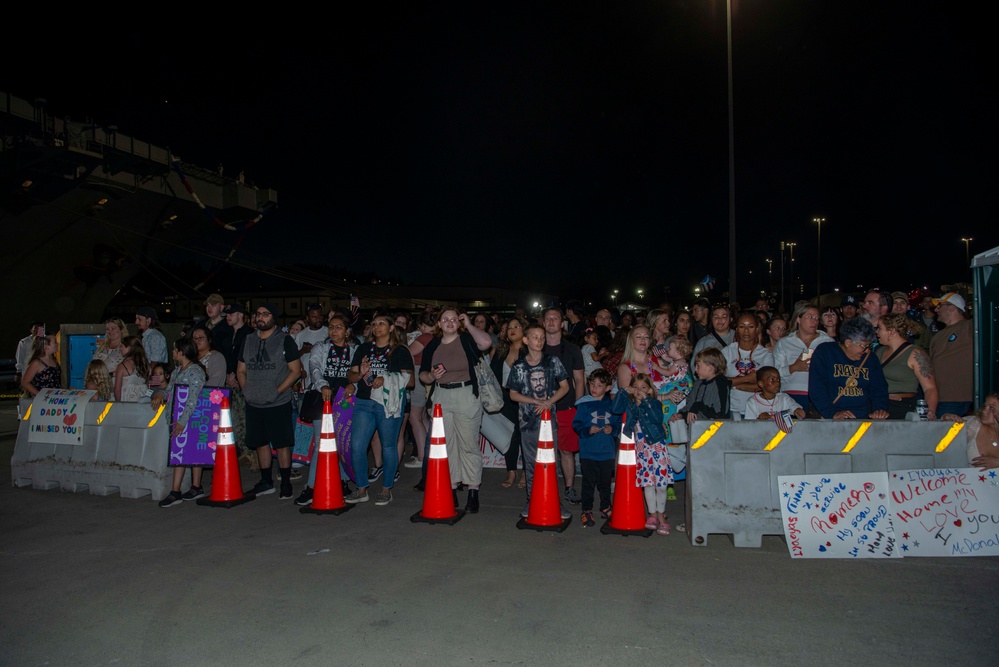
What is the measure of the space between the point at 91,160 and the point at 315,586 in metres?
26.3

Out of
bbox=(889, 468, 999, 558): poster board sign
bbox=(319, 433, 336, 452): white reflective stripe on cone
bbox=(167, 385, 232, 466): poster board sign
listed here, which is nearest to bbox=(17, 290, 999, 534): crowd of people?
bbox=(167, 385, 232, 466): poster board sign

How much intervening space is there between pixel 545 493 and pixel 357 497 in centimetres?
204

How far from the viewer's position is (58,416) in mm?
7621

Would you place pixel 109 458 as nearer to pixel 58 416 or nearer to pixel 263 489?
pixel 58 416

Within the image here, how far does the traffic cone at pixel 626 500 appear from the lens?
5656mm

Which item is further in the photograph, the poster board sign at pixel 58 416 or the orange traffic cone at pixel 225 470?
the poster board sign at pixel 58 416

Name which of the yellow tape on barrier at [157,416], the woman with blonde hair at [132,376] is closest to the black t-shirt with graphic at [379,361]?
the yellow tape on barrier at [157,416]

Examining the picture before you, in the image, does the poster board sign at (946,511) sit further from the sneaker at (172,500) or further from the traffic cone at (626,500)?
the sneaker at (172,500)

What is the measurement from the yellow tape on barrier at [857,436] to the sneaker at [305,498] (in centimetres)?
495

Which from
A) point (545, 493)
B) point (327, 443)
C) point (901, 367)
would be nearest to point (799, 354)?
point (901, 367)

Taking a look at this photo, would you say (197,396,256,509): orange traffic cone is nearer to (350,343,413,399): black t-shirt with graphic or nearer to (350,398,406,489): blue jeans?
(350,398,406,489): blue jeans

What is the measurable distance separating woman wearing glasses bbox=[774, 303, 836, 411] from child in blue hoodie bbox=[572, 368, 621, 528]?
6.70 feet

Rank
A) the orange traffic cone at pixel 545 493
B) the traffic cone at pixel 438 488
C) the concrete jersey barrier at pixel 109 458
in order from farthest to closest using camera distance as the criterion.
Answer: the concrete jersey barrier at pixel 109 458 < the traffic cone at pixel 438 488 < the orange traffic cone at pixel 545 493

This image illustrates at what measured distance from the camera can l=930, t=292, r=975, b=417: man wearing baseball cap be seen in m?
6.62
